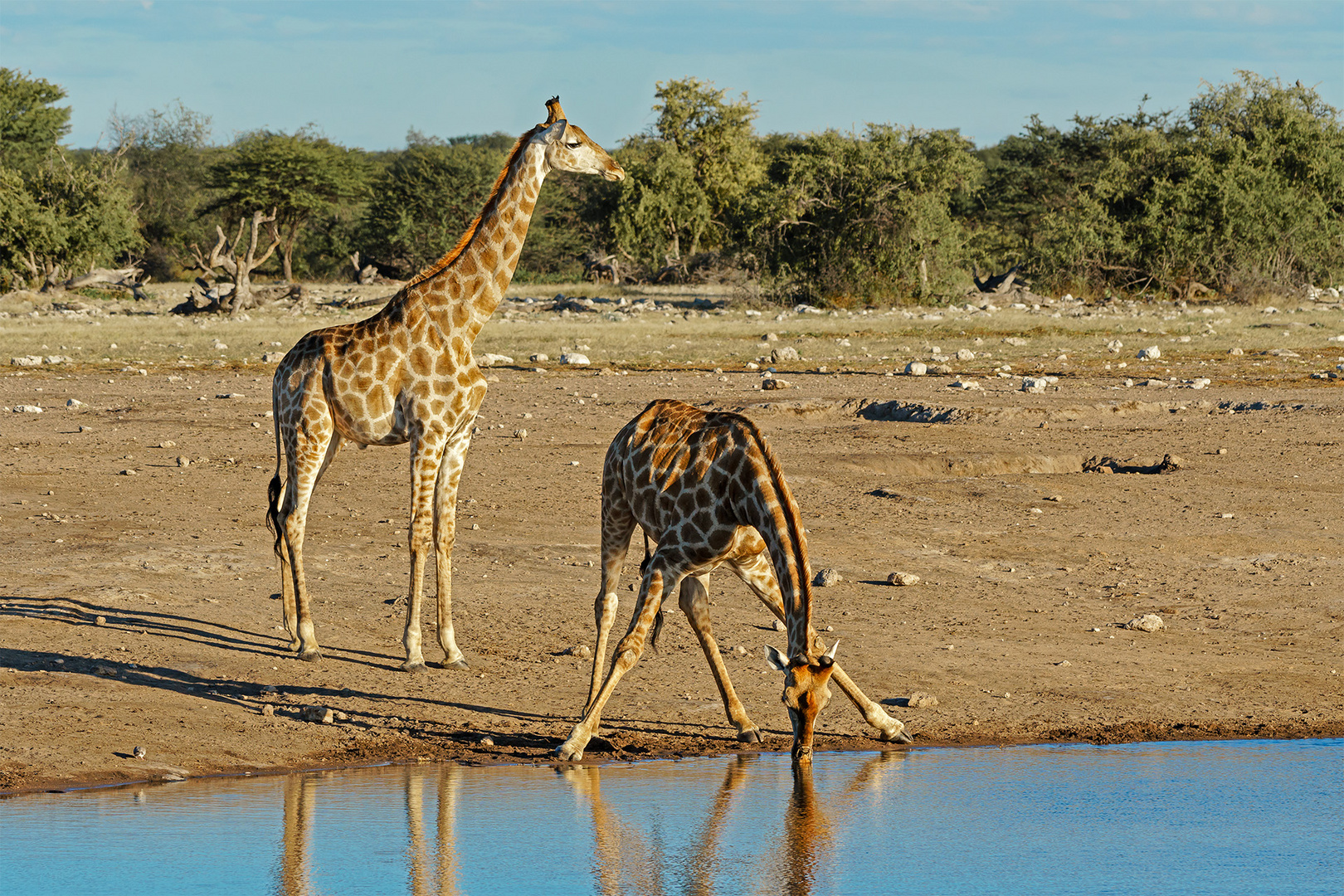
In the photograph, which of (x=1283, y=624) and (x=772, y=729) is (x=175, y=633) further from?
(x=1283, y=624)

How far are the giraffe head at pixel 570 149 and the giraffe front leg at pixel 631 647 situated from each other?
3.01 m

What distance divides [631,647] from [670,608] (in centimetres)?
274

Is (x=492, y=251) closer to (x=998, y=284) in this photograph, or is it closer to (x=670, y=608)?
(x=670, y=608)

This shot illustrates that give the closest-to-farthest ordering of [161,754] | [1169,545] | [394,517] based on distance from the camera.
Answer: [161,754]
[1169,545]
[394,517]

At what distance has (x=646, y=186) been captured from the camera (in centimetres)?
5281

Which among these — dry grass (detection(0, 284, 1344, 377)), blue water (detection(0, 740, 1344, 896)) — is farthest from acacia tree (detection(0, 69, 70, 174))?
blue water (detection(0, 740, 1344, 896))

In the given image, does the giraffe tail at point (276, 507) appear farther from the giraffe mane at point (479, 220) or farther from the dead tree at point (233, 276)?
the dead tree at point (233, 276)

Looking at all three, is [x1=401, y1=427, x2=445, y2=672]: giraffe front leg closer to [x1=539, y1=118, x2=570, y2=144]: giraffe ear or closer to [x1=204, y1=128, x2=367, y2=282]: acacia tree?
[x1=539, y1=118, x2=570, y2=144]: giraffe ear

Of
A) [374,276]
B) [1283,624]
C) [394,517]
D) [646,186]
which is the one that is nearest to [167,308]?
[374,276]

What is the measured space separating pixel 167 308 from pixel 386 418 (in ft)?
106

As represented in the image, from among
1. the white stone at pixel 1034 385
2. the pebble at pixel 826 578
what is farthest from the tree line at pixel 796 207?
the pebble at pixel 826 578

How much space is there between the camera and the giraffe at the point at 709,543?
6105 millimetres

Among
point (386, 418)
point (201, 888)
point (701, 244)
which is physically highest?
point (701, 244)

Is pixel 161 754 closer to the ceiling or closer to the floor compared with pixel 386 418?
closer to the floor
